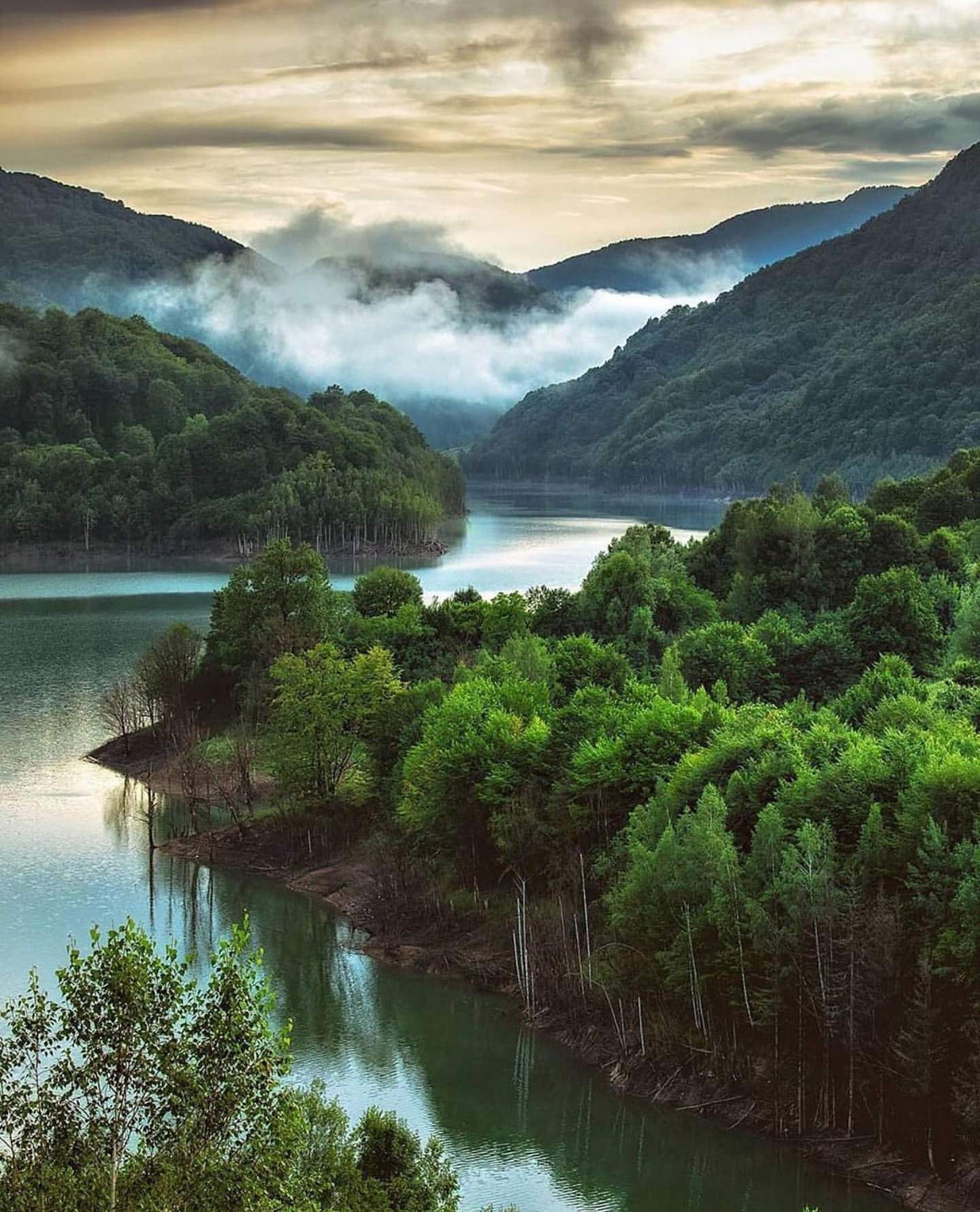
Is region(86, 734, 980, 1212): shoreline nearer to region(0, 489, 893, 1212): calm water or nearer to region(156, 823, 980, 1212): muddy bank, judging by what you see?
region(156, 823, 980, 1212): muddy bank

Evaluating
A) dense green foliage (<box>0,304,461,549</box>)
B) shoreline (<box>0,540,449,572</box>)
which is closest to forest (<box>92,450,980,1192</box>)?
shoreline (<box>0,540,449,572</box>)

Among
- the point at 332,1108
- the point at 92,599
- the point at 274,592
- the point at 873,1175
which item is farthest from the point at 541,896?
the point at 92,599

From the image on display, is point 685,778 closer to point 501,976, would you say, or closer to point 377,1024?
point 501,976

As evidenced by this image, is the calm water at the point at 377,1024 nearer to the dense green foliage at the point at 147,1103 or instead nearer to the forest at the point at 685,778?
the forest at the point at 685,778

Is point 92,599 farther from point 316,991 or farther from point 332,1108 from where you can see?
point 332,1108

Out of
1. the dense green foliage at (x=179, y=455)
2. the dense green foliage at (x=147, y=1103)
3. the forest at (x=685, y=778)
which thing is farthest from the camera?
the dense green foliage at (x=179, y=455)

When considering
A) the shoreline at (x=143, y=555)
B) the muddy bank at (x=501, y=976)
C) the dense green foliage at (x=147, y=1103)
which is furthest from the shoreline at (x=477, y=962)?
the shoreline at (x=143, y=555)
